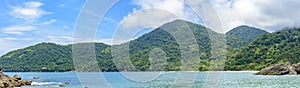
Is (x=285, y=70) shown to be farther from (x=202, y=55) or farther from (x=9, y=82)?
(x=9, y=82)

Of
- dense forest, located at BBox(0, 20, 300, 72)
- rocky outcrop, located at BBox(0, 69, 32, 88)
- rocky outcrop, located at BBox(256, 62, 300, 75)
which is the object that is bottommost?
rocky outcrop, located at BBox(0, 69, 32, 88)

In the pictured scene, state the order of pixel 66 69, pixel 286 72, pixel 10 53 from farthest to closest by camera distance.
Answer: pixel 10 53 < pixel 66 69 < pixel 286 72

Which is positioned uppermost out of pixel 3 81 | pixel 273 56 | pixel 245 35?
pixel 245 35

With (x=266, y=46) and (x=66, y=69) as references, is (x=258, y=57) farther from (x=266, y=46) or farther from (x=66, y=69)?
(x=66, y=69)

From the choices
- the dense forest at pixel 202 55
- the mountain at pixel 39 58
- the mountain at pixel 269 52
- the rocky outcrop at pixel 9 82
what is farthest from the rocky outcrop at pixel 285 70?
the mountain at pixel 39 58

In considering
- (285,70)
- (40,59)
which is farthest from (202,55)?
(40,59)

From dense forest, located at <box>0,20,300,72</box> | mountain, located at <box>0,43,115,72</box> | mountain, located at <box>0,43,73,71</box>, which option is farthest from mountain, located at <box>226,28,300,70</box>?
mountain, located at <box>0,43,73,71</box>

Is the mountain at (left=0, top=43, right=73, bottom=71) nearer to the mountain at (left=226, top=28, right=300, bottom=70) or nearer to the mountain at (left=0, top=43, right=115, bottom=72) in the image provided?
the mountain at (left=0, top=43, right=115, bottom=72)

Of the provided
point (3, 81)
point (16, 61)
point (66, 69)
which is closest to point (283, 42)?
point (66, 69)
